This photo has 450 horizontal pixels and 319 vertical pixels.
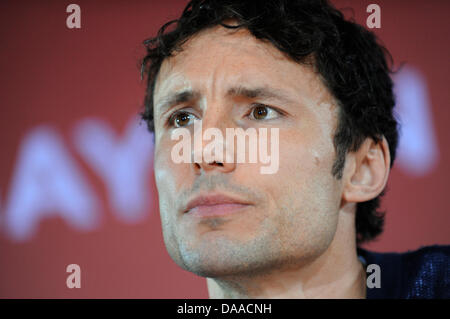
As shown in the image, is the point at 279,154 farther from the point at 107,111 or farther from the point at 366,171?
the point at 107,111

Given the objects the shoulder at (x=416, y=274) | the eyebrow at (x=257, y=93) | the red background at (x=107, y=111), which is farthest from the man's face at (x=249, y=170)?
the red background at (x=107, y=111)

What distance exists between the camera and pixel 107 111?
119 inches

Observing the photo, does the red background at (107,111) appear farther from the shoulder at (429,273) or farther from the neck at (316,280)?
the neck at (316,280)

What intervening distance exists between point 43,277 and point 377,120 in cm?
215

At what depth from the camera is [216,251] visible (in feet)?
4.76

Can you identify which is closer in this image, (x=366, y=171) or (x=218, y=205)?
(x=218, y=205)

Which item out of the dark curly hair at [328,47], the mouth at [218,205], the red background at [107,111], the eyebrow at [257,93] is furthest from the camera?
the red background at [107,111]

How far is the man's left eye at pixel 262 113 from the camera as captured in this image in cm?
160

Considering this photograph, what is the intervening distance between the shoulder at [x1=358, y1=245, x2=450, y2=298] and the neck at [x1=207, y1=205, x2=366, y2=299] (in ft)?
0.36

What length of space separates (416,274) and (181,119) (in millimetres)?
1000

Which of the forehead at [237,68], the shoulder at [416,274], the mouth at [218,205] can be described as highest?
the forehead at [237,68]

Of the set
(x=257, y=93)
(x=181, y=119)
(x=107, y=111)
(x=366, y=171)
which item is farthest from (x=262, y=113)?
(x=107, y=111)

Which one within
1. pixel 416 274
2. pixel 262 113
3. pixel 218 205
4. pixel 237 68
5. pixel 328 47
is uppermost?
pixel 328 47
